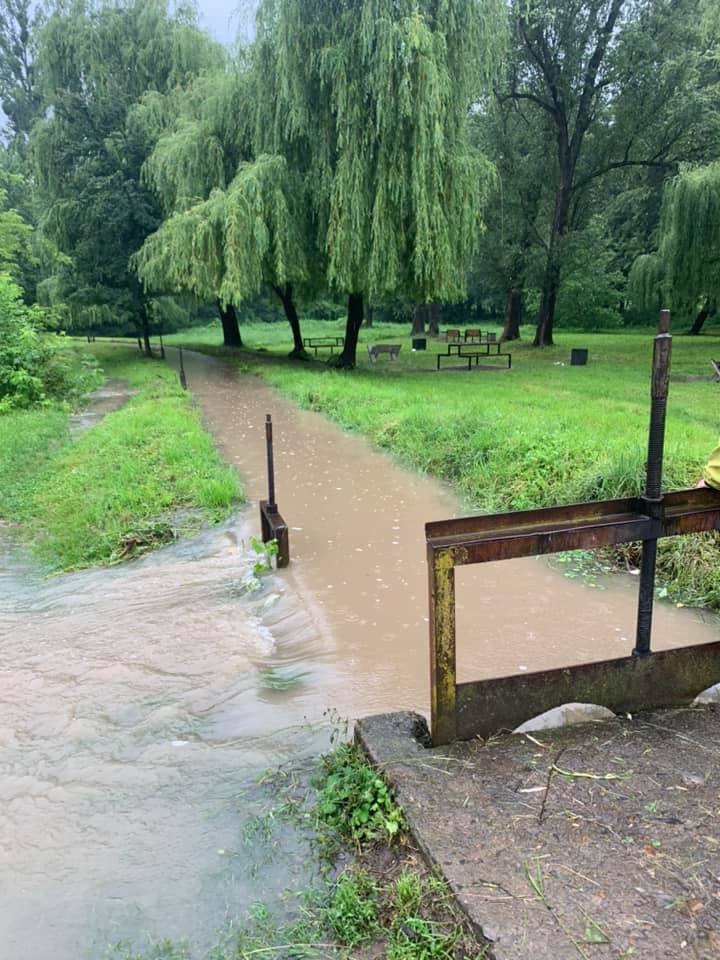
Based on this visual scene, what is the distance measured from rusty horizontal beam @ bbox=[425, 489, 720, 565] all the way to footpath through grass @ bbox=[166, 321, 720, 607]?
104 inches

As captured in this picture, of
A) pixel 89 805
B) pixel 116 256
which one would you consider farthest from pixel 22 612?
pixel 116 256

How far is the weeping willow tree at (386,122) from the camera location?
50.1 ft

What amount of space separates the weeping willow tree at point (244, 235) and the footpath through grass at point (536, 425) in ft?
8.52

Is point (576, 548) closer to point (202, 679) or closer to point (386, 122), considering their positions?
point (202, 679)

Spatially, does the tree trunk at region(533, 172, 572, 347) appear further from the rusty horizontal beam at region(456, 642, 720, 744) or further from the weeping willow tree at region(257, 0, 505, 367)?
the rusty horizontal beam at region(456, 642, 720, 744)

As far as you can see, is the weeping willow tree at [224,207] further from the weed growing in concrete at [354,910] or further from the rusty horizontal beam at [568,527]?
the weed growing in concrete at [354,910]

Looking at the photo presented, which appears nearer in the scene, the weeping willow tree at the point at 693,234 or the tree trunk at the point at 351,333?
the tree trunk at the point at 351,333

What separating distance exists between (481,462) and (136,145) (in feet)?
59.1

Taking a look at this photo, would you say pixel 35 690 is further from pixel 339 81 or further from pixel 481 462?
pixel 339 81

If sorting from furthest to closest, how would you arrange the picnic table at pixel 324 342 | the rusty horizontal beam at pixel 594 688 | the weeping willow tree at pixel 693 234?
the picnic table at pixel 324 342, the weeping willow tree at pixel 693 234, the rusty horizontal beam at pixel 594 688

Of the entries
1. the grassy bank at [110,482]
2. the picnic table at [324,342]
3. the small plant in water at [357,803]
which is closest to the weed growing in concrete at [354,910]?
the small plant in water at [357,803]

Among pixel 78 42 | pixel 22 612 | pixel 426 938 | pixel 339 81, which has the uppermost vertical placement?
pixel 78 42

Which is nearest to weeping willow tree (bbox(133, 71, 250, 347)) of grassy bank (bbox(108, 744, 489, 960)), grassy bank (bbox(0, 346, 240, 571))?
grassy bank (bbox(0, 346, 240, 571))

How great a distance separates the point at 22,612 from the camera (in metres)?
5.52
